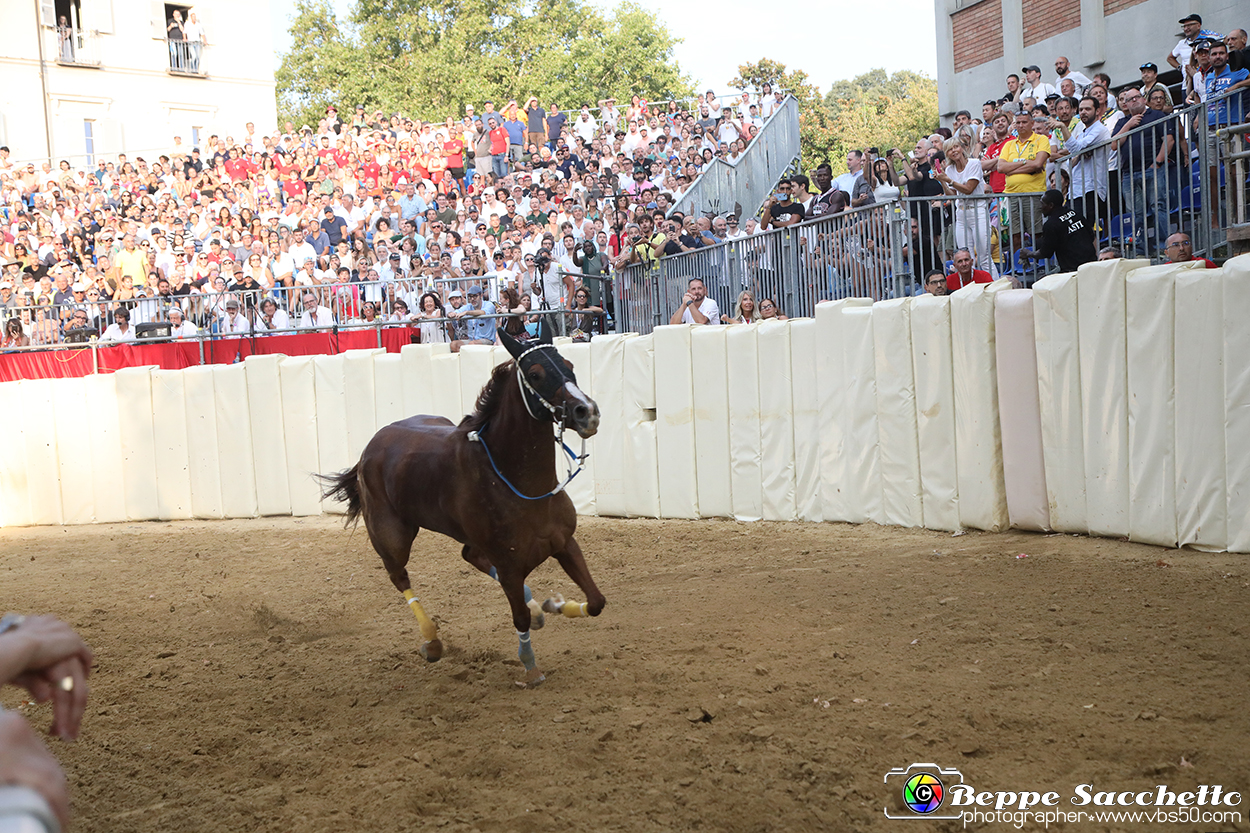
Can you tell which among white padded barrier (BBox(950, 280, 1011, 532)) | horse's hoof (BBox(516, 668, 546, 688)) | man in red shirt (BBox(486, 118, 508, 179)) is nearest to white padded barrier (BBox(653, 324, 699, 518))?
white padded barrier (BBox(950, 280, 1011, 532))

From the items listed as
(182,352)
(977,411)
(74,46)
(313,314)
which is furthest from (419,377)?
(74,46)

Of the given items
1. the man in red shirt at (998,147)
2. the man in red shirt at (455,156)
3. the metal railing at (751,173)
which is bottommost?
the man in red shirt at (998,147)

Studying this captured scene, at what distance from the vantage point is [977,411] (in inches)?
371

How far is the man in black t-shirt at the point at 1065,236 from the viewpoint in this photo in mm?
10508

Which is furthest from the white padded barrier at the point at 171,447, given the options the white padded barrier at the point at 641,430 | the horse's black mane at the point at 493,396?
the horse's black mane at the point at 493,396

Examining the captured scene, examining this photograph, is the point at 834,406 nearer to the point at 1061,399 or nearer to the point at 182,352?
the point at 1061,399

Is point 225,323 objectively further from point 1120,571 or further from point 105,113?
point 105,113

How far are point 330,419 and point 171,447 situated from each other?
9.37ft

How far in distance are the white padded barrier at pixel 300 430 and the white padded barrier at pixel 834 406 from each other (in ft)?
24.2

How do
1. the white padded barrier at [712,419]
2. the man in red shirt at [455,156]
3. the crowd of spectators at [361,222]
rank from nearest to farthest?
the white padded barrier at [712,419] → the crowd of spectators at [361,222] → the man in red shirt at [455,156]

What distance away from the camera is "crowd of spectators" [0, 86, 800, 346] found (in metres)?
17.3

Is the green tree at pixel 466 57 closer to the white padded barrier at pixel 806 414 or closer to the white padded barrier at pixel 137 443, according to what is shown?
the white padded barrier at pixel 137 443

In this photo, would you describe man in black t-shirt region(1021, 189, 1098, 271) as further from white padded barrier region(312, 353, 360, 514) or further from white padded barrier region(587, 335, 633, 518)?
white padded barrier region(312, 353, 360, 514)

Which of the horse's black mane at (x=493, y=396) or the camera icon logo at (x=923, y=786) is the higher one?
the horse's black mane at (x=493, y=396)
